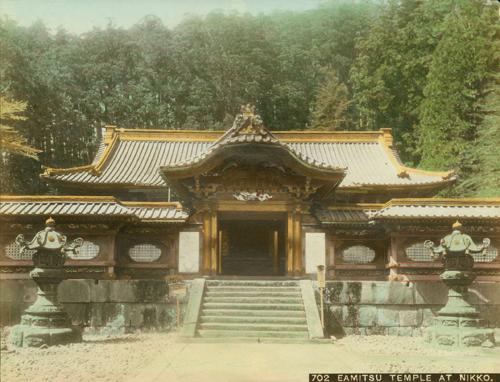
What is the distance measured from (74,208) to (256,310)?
6369 millimetres

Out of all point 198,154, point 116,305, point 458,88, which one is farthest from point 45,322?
point 458,88

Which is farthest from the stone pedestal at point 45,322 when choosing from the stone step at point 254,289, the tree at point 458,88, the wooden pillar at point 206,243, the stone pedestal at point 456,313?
the tree at point 458,88

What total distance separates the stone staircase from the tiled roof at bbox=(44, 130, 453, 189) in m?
6.75

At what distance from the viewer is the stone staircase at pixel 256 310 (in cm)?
1288

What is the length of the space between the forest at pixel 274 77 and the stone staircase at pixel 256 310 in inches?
645

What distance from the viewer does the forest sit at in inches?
1198

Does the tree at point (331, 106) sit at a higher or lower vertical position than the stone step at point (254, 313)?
higher

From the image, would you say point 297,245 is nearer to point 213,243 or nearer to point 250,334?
point 213,243

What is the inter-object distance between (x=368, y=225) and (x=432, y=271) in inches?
94.9

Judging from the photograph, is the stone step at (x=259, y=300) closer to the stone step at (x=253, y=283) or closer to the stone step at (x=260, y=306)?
the stone step at (x=260, y=306)

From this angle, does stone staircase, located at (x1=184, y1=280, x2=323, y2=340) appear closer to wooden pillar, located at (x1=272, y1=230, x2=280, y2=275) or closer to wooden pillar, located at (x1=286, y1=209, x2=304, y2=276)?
wooden pillar, located at (x1=286, y1=209, x2=304, y2=276)

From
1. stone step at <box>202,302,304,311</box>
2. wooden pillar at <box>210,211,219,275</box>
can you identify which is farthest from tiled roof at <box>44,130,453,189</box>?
stone step at <box>202,302,304,311</box>

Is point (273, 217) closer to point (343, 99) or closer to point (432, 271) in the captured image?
point (432, 271)

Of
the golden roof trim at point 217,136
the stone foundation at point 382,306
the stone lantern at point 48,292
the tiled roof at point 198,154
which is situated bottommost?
the stone foundation at point 382,306
